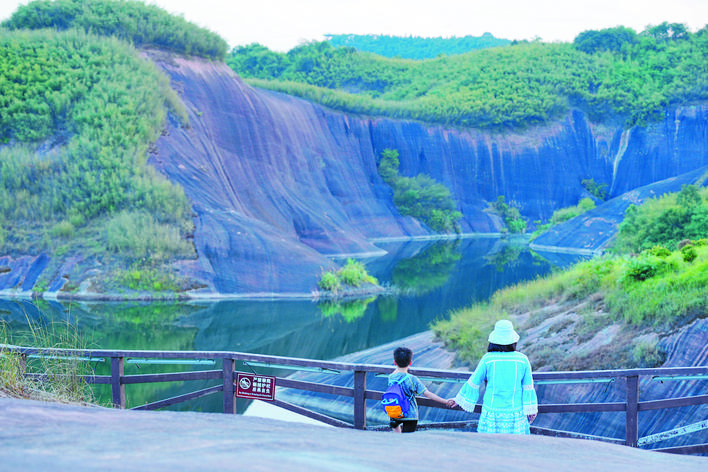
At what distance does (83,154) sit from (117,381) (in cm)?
2793

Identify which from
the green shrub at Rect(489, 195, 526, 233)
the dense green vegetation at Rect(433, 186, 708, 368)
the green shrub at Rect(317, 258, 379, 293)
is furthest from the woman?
the green shrub at Rect(489, 195, 526, 233)

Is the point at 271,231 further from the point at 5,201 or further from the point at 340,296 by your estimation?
the point at 5,201

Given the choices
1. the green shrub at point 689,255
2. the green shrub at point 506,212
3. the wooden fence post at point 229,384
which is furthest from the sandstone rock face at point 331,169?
the wooden fence post at point 229,384

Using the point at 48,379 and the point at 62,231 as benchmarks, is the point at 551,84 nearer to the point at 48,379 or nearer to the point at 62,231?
the point at 62,231

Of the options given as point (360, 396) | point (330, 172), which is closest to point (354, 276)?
point (360, 396)

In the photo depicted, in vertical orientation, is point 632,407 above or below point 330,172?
below

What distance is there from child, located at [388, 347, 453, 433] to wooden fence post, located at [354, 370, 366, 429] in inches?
38.9

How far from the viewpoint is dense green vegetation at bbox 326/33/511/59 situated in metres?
183

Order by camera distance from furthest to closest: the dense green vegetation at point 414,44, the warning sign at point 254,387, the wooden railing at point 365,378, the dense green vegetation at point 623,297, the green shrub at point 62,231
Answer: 1. the dense green vegetation at point 414,44
2. the green shrub at point 62,231
3. the dense green vegetation at point 623,297
4. the warning sign at point 254,387
5. the wooden railing at point 365,378

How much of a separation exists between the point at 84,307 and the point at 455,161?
5065cm

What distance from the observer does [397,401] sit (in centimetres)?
628

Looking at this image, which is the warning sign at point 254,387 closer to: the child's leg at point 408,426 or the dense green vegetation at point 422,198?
the child's leg at point 408,426

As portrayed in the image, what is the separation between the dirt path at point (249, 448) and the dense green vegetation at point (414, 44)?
18194cm

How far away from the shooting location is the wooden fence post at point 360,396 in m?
7.35
